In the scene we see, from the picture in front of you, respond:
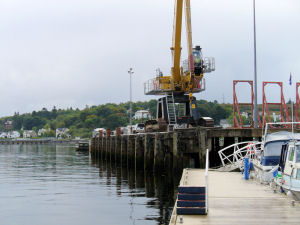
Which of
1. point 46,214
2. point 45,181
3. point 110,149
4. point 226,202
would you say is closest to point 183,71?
point 110,149

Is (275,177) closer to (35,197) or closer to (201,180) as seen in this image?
(201,180)

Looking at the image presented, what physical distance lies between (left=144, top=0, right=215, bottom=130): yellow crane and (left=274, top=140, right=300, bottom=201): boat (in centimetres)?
2706

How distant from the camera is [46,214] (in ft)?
61.3

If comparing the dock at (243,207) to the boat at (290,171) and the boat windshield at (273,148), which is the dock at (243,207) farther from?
the boat windshield at (273,148)

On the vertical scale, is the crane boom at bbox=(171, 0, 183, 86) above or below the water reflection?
above

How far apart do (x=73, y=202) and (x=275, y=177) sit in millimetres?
9997

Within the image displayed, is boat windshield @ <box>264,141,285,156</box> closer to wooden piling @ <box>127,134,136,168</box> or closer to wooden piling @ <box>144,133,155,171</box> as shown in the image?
wooden piling @ <box>144,133,155,171</box>

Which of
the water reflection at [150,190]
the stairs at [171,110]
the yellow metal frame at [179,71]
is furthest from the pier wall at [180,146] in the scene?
the yellow metal frame at [179,71]

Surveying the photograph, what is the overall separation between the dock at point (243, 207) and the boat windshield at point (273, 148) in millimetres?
1401

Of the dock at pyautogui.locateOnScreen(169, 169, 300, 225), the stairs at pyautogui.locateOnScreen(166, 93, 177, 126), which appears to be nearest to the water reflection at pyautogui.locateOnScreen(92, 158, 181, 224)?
the dock at pyautogui.locateOnScreen(169, 169, 300, 225)

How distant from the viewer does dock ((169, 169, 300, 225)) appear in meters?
11.2

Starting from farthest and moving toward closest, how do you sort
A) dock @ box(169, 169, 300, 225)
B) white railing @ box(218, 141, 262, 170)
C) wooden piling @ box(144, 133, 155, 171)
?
wooden piling @ box(144, 133, 155, 171)
white railing @ box(218, 141, 262, 170)
dock @ box(169, 169, 300, 225)

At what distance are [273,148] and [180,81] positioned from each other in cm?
2887

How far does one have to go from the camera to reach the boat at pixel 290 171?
14.4 m
